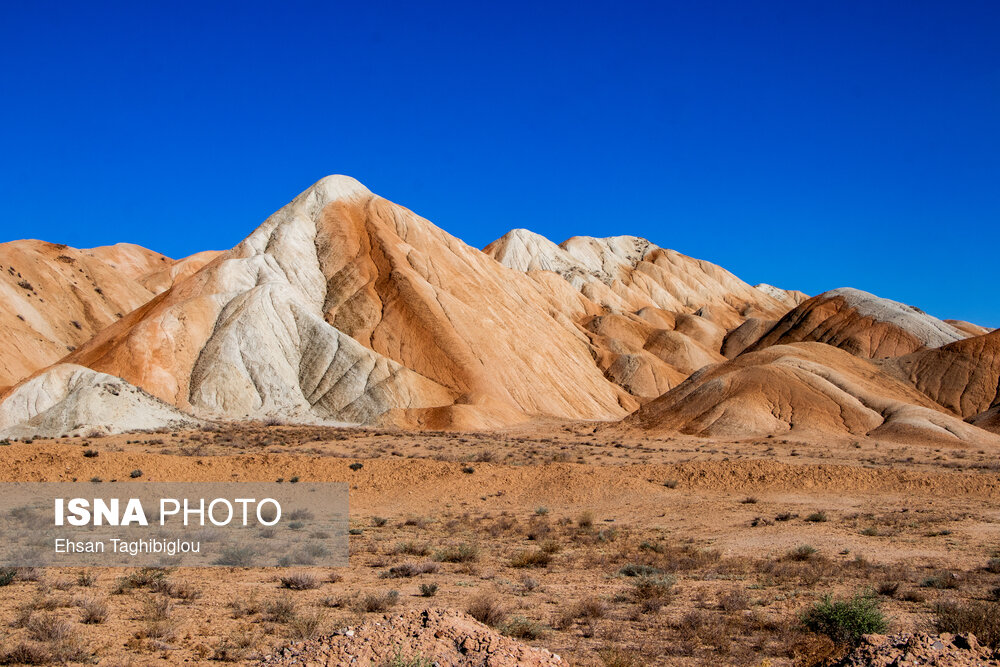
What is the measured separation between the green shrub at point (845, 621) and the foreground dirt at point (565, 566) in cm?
36

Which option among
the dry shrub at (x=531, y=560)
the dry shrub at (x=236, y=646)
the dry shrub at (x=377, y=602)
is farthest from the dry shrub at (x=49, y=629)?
the dry shrub at (x=531, y=560)

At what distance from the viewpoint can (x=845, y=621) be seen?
29.3 ft

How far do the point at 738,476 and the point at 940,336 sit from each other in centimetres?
7431

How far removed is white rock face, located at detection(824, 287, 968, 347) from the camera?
279 ft

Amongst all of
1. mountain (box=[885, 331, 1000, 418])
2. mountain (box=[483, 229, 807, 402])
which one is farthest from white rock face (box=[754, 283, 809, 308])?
mountain (box=[885, 331, 1000, 418])

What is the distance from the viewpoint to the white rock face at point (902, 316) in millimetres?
85125

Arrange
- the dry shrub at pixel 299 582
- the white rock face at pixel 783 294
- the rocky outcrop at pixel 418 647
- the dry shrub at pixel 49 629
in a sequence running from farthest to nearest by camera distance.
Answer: the white rock face at pixel 783 294 → the dry shrub at pixel 299 582 → the dry shrub at pixel 49 629 → the rocky outcrop at pixel 418 647

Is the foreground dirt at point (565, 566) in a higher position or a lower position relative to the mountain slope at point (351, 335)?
lower

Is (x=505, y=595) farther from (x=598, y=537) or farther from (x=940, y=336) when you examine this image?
(x=940, y=336)

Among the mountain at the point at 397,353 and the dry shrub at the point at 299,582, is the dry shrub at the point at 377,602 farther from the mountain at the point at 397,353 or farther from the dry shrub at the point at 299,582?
the mountain at the point at 397,353

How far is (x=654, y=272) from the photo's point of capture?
137250 millimetres

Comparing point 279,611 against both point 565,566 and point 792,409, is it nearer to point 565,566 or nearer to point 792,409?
point 565,566

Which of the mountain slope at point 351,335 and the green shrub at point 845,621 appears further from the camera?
the mountain slope at point 351,335

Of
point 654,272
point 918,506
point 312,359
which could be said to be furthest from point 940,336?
point 918,506
